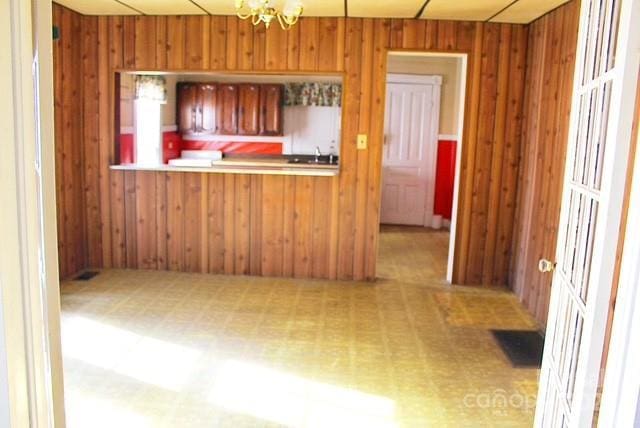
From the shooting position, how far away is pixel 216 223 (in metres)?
5.15

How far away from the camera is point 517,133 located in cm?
486

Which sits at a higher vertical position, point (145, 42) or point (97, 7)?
point (97, 7)

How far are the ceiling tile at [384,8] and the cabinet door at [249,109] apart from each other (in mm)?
3586

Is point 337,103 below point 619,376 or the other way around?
the other way around

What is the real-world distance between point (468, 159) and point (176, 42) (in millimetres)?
2901

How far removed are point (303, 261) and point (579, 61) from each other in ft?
11.7

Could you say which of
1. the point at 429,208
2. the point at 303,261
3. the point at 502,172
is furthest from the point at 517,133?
the point at 429,208

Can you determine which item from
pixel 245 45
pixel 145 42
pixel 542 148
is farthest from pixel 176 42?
pixel 542 148

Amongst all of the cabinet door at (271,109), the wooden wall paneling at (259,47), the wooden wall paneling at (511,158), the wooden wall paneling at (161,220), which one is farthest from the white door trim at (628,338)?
the cabinet door at (271,109)

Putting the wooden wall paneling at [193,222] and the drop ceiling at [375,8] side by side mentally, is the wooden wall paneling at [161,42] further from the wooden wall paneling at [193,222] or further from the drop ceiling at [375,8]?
the wooden wall paneling at [193,222]

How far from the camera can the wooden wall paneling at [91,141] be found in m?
4.96

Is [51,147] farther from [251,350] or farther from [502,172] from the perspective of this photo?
[502,172]

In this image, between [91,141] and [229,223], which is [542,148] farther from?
[91,141]

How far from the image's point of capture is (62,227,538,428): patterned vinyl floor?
109 inches
